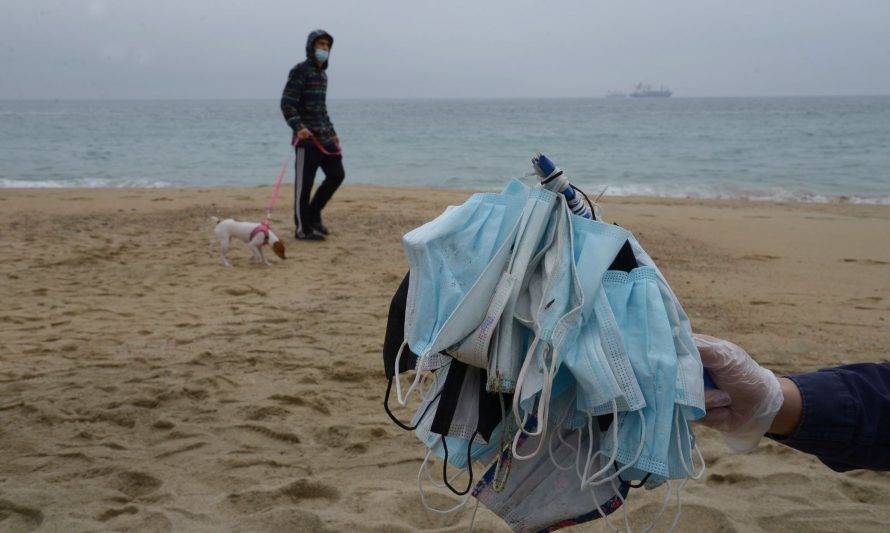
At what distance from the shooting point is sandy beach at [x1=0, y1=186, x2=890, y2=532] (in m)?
2.94

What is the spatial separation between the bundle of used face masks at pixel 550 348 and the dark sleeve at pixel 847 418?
1.15ft

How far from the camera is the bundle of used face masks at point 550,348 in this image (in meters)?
1.64

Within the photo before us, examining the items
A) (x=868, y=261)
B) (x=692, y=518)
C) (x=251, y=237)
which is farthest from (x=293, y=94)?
(x=692, y=518)

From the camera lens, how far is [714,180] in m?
18.7

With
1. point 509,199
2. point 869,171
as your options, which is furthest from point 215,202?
point 869,171

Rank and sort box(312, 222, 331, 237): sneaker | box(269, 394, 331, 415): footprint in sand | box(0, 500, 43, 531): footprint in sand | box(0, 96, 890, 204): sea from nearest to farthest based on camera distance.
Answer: box(0, 500, 43, 531): footprint in sand
box(269, 394, 331, 415): footprint in sand
box(312, 222, 331, 237): sneaker
box(0, 96, 890, 204): sea

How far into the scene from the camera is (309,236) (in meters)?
8.19

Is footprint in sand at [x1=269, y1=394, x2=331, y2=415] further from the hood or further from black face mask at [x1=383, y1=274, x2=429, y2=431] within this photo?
the hood

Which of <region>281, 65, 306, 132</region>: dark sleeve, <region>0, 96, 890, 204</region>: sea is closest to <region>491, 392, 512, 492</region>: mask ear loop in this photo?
<region>281, 65, 306, 132</region>: dark sleeve

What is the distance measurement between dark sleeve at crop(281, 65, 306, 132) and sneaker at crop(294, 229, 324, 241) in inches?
43.1

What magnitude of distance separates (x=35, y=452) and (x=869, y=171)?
2099cm

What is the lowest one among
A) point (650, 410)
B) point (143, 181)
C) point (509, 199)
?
point (143, 181)

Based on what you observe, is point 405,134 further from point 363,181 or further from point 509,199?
point 509,199

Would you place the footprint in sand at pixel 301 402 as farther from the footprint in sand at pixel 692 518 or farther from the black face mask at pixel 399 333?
the black face mask at pixel 399 333
